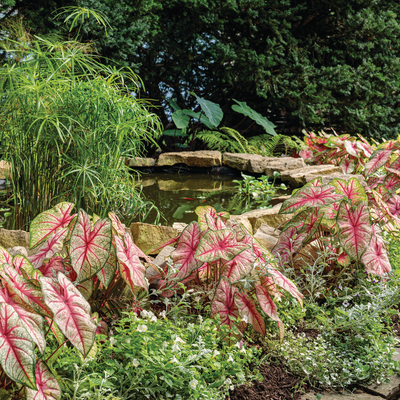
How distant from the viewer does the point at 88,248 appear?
4.38ft

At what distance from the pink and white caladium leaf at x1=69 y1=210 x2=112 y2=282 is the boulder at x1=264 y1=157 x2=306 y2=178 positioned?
3.88 meters

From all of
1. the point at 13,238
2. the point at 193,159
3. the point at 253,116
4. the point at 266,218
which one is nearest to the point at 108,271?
the point at 13,238

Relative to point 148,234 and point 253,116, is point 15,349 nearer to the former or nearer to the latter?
point 148,234

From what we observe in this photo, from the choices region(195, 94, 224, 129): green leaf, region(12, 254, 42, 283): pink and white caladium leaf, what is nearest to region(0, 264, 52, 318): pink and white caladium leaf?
region(12, 254, 42, 283): pink and white caladium leaf

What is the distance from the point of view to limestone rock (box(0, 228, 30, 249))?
83.0 inches

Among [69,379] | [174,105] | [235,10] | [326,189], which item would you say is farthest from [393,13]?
[69,379]

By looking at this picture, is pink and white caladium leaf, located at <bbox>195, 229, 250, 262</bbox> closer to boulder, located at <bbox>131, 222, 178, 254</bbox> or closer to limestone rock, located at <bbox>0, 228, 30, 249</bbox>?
boulder, located at <bbox>131, 222, 178, 254</bbox>

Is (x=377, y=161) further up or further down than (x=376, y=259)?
further up

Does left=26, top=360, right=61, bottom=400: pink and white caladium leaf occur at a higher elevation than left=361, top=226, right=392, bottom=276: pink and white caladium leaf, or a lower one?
higher

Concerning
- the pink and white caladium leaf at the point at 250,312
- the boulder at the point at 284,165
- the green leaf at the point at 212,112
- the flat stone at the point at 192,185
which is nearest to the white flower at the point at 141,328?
the pink and white caladium leaf at the point at 250,312

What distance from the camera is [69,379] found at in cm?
119

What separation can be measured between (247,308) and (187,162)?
4.15 m

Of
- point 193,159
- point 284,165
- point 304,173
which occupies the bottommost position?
point 193,159

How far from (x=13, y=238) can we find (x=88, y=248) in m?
0.99
